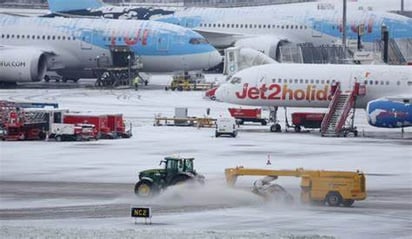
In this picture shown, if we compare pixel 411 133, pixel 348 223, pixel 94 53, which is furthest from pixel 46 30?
pixel 348 223

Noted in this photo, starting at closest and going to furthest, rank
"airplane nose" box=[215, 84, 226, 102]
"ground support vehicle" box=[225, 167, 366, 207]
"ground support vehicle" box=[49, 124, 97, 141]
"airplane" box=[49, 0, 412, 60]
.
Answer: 1. "ground support vehicle" box=[225, 167, 366, 207]
2. "ground support vehicle" box=[49, 124, 97, 141]
3. "airplane nose" box=[215, 84, 226, 102]
4. "airplane" box=[49, 0, 412, 60]

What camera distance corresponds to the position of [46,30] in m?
93.1

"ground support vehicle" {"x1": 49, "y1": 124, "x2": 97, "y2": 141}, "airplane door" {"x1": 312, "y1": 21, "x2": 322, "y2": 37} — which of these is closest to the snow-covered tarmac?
"ground support vehicle" {"x1": 49, "y1": 124, "x2": 97, "y2": 141}

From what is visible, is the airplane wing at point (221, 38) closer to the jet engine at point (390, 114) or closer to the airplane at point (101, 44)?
the airplane at point (101, 44)

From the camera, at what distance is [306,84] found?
6378 centimetres

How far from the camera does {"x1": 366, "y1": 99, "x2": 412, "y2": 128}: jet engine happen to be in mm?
60656

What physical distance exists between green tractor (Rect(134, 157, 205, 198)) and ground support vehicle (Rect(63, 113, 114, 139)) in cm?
1894

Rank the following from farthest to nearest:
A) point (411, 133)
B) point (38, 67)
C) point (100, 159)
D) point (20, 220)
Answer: point (38, 67)
point (411, 133)
point (100, 159)
point (20, 220)

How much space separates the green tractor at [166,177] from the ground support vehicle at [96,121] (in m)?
18.9

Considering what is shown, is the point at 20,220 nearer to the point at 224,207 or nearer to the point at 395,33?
the point at 224,207

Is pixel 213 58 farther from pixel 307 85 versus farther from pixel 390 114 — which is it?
pixel 390 114

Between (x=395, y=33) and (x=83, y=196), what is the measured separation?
76.3m

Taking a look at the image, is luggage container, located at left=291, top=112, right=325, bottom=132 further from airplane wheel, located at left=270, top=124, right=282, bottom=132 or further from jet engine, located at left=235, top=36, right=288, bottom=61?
jet engine, located at left=235, top=36, right=288, bottom=61

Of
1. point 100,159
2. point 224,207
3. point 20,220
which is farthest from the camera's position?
point 100,159
